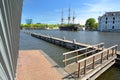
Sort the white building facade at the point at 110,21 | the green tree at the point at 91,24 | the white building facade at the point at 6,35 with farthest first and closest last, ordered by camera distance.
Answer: the green tree at the point at 91,24, the white building facade at the point at 110,21, the white building facade at the point at 6,35

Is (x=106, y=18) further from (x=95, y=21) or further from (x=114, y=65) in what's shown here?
(x=114, y=65)

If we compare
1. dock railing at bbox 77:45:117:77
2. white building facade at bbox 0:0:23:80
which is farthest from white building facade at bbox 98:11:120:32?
white building facade at bbox 0:0:23:80

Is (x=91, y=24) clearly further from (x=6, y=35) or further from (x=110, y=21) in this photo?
(x=6, y=35)

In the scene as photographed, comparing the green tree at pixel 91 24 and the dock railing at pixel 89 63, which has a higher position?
the green tree at pixel 91 24

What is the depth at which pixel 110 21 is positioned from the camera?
3873 inches

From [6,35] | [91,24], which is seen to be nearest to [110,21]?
[91,24]

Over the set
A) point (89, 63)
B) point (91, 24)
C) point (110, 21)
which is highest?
point (110, 21)

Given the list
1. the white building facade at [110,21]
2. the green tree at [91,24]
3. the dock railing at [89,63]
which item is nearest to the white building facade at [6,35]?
the dock railing at [89,63]

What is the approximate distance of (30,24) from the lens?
552 ft

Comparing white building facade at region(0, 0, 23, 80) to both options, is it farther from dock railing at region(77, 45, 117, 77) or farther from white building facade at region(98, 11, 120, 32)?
white building facade at region(98, 11, 120, 32)

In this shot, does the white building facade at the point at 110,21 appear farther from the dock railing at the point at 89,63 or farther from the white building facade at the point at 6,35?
the white building facade at the point at 6,35

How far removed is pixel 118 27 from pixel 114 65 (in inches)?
3670

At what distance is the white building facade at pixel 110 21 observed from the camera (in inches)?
3771

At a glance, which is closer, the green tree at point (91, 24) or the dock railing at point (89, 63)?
the dock railing at point (89, 63)
